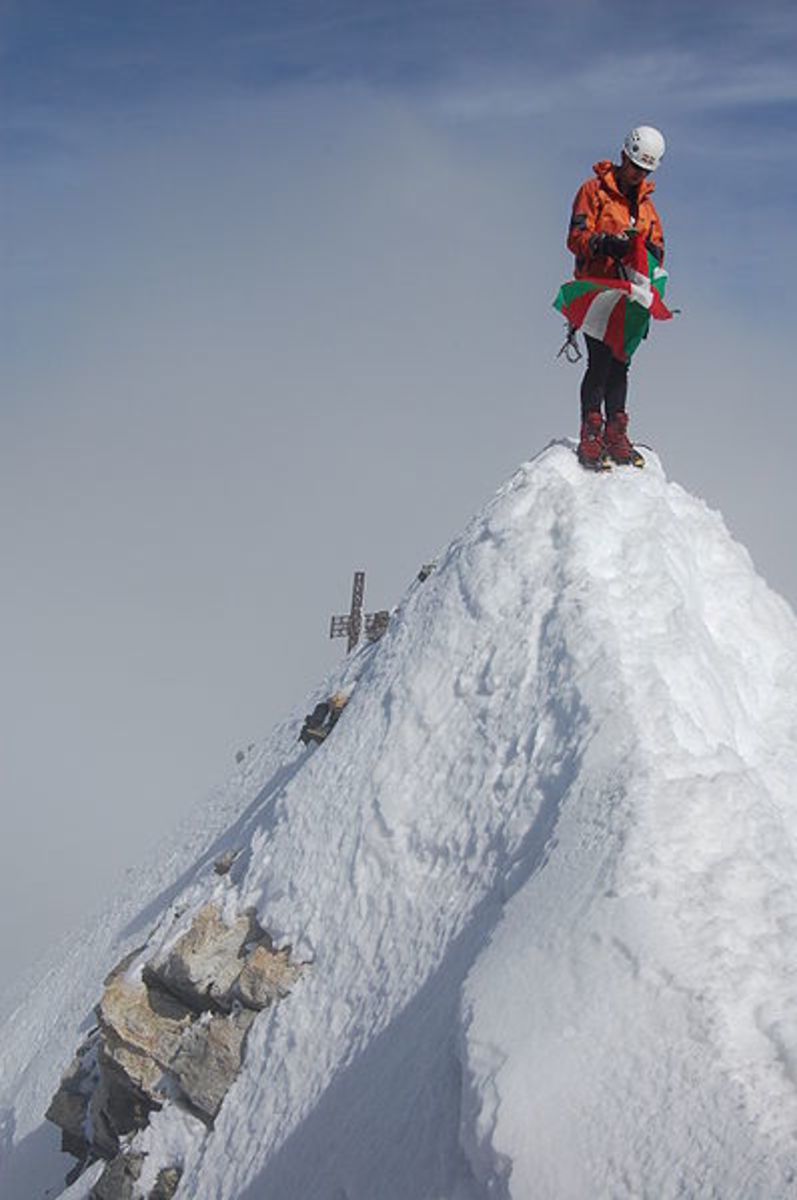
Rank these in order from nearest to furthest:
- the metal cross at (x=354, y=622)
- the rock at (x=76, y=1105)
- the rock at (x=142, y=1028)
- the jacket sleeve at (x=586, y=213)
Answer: the rock at (x=142, y=1028), the rock at (x=76, y=1105), the jacket sleeve at (x=586, y=213), the metal cross at (x=354, y=622)

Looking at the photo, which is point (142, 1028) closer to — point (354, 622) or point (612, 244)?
point (612, 244)

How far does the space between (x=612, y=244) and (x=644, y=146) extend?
3.20 ft

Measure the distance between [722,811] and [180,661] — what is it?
399ft

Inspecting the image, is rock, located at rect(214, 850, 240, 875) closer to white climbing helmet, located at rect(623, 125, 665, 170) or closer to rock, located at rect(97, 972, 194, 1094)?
rock, located at rect(97, 972, 194, 1094)

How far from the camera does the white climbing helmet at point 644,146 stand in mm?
10672

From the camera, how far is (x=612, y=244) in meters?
11.0

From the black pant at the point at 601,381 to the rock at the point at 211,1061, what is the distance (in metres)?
7.30

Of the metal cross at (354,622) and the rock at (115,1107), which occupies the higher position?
the metal cross at (354,622)

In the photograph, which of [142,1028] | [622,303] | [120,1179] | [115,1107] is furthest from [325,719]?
[622,303]

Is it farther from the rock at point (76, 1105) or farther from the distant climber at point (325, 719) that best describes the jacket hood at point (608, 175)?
the rock at point (76, 1105)

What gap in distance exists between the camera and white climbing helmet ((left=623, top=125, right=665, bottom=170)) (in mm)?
10672

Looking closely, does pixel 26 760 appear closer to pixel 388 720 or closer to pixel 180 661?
pixel 180 661

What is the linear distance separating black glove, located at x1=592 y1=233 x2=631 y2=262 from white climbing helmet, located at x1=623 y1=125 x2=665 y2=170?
728mm

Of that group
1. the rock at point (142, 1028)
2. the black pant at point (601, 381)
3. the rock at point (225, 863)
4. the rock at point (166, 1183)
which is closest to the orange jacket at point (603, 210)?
the black pant at point (601, 381)
